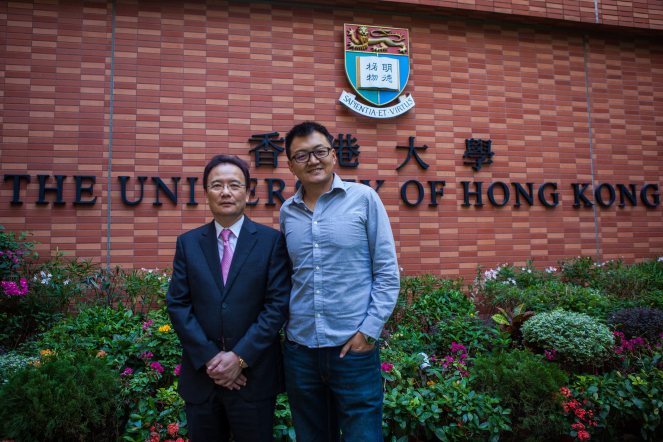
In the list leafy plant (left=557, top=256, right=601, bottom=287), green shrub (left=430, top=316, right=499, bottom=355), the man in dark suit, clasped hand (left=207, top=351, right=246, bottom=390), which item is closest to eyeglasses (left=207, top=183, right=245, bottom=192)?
the man in dark suit

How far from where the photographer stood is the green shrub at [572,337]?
3.03 m

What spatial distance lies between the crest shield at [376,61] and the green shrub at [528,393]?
3518 mm

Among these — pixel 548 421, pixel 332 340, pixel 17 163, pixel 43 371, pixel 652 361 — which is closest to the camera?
pixel 332 340

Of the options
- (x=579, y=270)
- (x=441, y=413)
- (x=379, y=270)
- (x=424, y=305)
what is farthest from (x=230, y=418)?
(x=579, y=270)

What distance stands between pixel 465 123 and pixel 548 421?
386 cm

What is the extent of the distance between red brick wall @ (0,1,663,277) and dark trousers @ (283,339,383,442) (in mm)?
3049

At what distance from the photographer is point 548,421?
252cm

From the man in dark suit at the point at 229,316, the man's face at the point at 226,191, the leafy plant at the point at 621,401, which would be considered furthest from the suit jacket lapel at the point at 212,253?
the leafy plant at the point at 621,401

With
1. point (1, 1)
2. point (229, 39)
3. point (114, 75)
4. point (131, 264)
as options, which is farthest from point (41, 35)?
point (131, 264)

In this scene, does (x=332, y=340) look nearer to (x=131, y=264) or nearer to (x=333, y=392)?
(x=333, y=392)

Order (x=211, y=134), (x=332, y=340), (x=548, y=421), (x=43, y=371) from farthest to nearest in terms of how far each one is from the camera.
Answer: (x=211, y=134) < (x=548, y=421) < (x=43, y=371) < (x=332, y=340)

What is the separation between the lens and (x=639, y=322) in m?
3.43

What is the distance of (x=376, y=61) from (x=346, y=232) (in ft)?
12.5

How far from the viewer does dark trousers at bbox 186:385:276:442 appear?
175 cm
